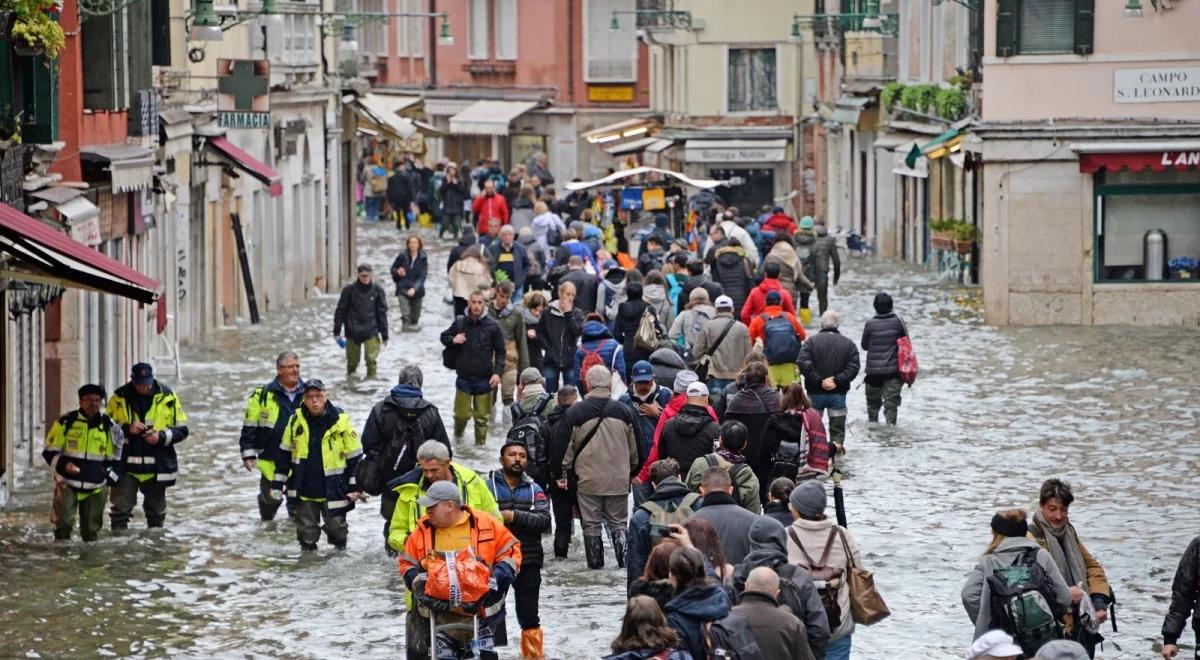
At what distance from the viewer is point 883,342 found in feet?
77.6

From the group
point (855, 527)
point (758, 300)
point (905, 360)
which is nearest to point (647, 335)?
point (758, 300)

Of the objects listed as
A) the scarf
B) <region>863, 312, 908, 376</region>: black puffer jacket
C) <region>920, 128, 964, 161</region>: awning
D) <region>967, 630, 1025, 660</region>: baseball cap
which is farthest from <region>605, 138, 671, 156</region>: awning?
<region>967, 630, 1025, 660</region>: baseball cap

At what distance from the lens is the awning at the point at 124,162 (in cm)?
2439

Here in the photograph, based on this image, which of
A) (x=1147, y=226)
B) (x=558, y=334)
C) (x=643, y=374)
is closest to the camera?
(x=643, y=374)

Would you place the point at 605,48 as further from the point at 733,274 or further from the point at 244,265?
the point at 733,274

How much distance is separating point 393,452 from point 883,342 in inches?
313

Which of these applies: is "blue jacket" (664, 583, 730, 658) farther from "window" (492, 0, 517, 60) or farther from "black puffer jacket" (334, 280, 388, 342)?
"window" (492, 0, 517, 60)

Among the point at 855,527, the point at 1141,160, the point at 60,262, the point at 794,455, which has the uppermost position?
the point at 1141,160

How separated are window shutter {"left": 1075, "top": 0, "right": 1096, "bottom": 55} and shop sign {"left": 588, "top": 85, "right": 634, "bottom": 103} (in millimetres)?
37808

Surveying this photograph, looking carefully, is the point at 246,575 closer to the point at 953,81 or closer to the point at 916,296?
the point at 916,296

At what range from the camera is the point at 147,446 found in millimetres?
18906

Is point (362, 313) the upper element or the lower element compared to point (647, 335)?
lower

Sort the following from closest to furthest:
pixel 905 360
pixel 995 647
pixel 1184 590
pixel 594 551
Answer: pixel 995 647, pixel 1184 590, pixel 594 551, pixel 905 360

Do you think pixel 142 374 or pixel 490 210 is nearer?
pixel 142 374
